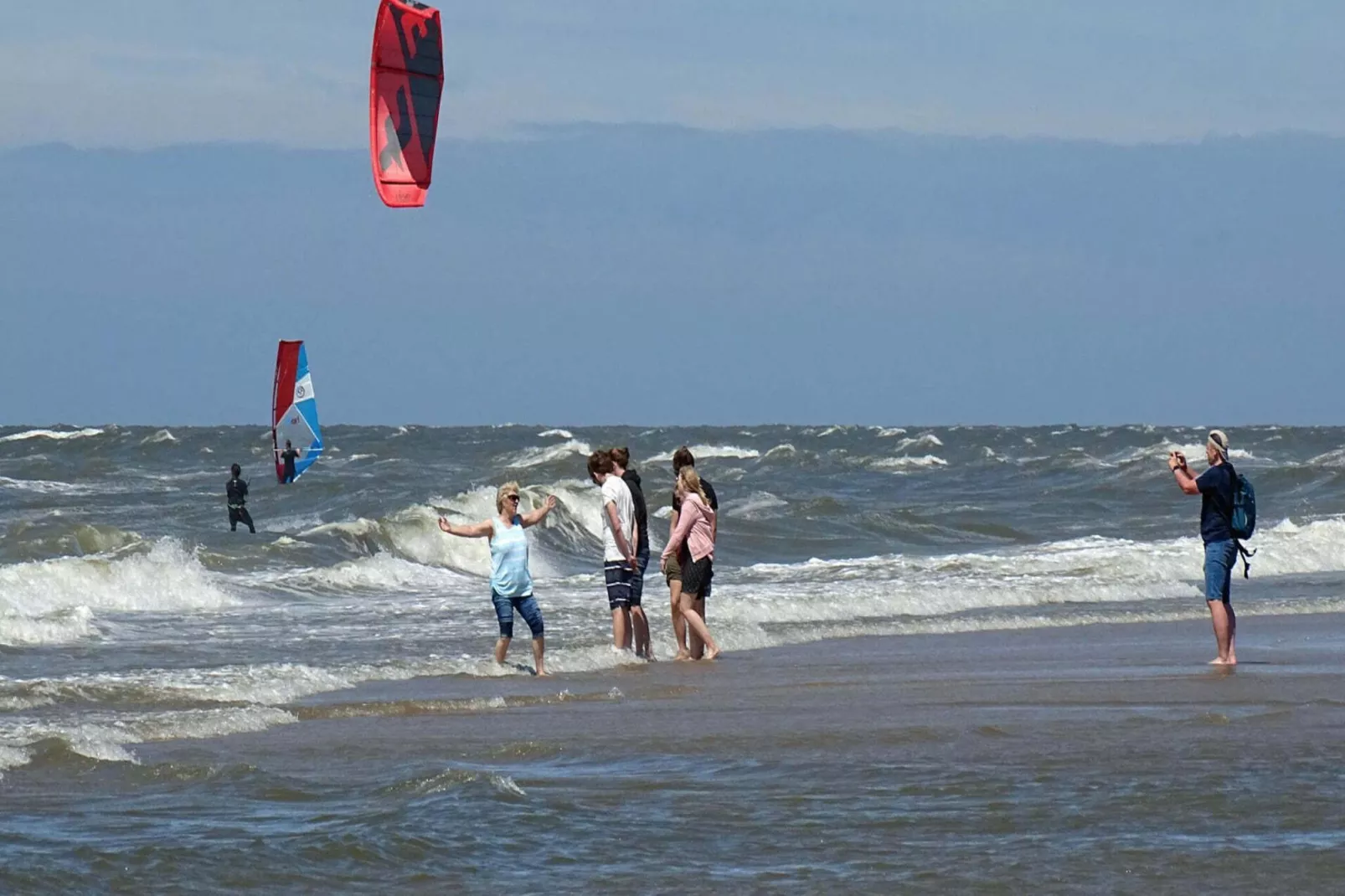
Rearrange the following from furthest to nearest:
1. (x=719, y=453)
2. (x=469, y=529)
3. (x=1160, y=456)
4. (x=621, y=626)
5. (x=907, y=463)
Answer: (x=719, y=453)
(x=907, y=463)
(x=1160, y=456)
(x=621, y=626)
(x=469, y=529)

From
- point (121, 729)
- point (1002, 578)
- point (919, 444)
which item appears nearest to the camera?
point (121, 729)

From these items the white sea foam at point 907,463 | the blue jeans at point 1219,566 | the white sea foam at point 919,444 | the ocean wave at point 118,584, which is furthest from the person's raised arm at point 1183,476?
the white sea foam at point 919,444

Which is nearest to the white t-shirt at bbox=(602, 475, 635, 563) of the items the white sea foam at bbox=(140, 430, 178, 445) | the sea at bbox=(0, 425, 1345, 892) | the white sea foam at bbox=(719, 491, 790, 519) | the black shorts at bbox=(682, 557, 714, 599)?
the black shorts at bbox=(682, 557, 714, 599)

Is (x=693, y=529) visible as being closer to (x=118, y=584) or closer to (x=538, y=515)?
(x=538, y=515)

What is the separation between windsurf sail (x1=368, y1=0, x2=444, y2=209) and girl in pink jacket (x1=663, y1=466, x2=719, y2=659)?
A: 94.2 inches

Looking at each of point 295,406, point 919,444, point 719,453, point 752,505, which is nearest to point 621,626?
point 295,406

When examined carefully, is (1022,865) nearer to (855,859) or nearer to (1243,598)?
(855,859)

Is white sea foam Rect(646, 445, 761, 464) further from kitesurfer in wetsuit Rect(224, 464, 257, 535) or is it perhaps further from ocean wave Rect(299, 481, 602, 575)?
kitesurfer in wetsuit Rect(224, 464, 257, 535)

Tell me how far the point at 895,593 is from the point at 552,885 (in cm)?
1179

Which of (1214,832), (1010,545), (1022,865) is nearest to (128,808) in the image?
(1022,865)

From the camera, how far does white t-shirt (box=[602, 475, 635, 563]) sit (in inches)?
445

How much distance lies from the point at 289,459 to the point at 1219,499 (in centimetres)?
1997

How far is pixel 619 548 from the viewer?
11.4 m

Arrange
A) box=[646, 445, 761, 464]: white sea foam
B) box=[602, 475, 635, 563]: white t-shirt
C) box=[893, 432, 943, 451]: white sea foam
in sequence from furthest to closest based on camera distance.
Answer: box=[893, 432, 943, 451]: white sea foam, box=[646, 445, 761, 464]: white sea foam, box=[602, 475, 635, 563]: white t-shirt
